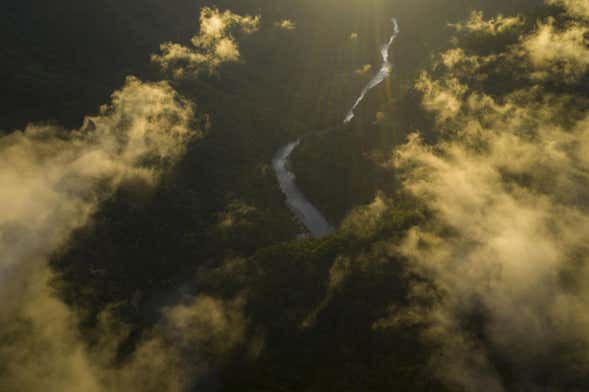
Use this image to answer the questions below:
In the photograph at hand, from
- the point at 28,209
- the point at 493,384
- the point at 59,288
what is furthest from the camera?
the point at 28,209

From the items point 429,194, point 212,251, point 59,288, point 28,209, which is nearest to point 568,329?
point 429,194

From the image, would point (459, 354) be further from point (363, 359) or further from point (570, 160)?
point (570, 160)

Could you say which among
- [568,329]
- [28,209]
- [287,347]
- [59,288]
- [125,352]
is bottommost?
[568,329]

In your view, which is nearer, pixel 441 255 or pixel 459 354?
pixel 459 354

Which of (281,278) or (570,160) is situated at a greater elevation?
(281,278)

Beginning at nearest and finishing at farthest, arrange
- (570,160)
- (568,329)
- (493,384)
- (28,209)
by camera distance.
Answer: (493,384), (568,329), (570,160), (28,209)

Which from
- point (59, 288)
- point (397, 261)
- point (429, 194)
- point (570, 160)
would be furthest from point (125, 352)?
point (570, 160)

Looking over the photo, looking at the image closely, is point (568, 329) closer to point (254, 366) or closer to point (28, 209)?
point (254, 366)

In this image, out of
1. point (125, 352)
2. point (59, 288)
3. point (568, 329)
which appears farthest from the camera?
point (59, 288)

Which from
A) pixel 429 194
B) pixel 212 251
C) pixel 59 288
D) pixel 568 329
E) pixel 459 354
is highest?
pixel 59 288
